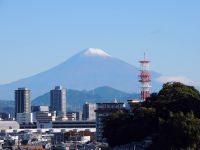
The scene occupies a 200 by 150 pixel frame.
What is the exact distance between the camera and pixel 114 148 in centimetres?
7100

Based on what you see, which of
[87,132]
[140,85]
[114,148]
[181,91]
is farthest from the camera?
[87,132]

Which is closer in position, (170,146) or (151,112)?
(170,146)

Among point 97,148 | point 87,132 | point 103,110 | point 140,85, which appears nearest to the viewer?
point 97,148

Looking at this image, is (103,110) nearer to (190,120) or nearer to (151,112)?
(151,112)

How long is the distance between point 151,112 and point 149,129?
2.30 meters

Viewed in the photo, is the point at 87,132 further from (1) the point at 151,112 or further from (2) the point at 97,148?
(1) the point at 151,112

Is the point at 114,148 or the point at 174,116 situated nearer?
the point at 174,116

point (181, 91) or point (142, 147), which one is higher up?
point (181, 91)

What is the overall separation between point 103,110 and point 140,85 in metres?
14.0

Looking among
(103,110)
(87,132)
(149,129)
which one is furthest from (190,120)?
(87,132)

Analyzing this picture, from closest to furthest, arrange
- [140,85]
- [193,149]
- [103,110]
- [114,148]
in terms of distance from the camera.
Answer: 1. [193,149]
2. [114,148]
3. [103,110]
4. [140,85]

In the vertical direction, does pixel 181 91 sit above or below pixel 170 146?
above

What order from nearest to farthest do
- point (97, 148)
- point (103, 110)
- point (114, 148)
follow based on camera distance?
point (114, 148) → point (97, 148) → point (103, 110)

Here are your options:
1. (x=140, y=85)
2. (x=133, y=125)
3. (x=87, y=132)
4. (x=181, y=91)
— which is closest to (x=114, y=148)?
(x=133, y=125)
